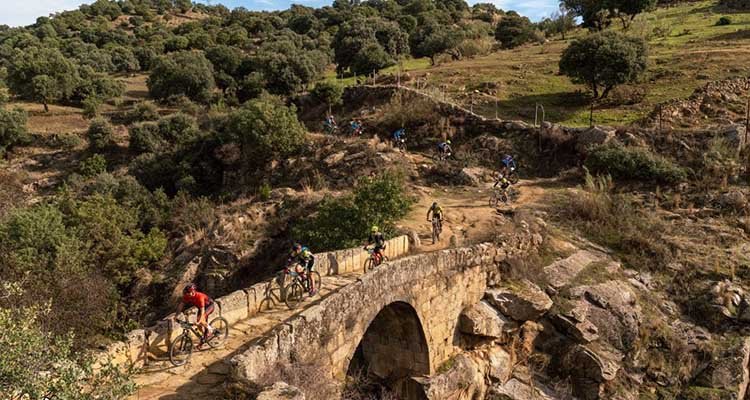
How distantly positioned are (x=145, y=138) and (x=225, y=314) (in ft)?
105

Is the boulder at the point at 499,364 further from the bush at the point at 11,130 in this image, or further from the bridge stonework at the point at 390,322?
the bush at the point at 11,130

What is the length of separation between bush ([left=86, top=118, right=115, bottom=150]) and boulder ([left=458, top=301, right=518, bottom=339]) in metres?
34.1

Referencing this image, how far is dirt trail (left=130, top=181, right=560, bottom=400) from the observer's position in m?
7.86

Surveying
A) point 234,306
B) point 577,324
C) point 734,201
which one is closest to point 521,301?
point 577,324

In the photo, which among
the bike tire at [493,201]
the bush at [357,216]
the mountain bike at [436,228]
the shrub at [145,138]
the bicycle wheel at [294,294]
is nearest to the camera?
the bicycle wheel at [294,294]

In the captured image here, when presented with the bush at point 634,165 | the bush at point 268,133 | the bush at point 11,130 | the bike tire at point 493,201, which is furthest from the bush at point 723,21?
the bush at point 11,130

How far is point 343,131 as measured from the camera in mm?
31094

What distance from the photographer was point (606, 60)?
2827cm

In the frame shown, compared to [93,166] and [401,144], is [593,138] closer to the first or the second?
[401,144]

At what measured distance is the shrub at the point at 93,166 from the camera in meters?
35.9

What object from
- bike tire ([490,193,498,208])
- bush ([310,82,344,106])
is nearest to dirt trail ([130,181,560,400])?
bike tire ([490,193,498,208])

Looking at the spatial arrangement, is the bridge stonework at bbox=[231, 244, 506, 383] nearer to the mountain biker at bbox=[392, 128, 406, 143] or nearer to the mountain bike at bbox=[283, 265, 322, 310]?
the mountain bike at bbox=[283, 265, 322, 310]

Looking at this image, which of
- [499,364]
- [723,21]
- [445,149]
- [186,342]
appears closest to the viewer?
[186,342]

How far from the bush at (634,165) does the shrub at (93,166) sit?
30.5 metres
